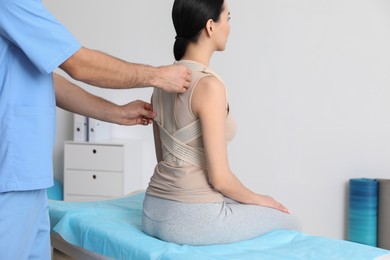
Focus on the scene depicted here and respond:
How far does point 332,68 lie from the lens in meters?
3.27

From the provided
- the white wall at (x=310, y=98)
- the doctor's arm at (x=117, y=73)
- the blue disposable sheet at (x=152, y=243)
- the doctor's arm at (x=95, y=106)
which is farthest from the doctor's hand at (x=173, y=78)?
the white wall at (x=310, y=98)

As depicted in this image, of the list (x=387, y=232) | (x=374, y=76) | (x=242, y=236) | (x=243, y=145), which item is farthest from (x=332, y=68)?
(x=242, y=236)

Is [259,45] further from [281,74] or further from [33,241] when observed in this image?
[33,241]

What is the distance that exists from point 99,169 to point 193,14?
2.01m

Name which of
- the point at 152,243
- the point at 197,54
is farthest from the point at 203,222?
the point at 197,54

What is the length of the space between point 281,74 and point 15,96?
2.29m

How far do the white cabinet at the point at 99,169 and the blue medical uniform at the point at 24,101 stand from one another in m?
2.08

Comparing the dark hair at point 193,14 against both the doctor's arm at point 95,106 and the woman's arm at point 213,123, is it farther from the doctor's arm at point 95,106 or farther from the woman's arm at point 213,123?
the doctor's arm at point 95,106

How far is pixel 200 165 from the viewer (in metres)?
1.62

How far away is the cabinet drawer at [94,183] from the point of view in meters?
3.45

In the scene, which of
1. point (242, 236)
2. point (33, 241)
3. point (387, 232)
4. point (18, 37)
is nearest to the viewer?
point (18, 37)

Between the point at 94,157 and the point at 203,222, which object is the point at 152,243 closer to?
the point at 203,222

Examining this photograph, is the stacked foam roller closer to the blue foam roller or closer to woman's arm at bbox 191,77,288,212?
the blue foam roller

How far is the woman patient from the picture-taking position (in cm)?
154
